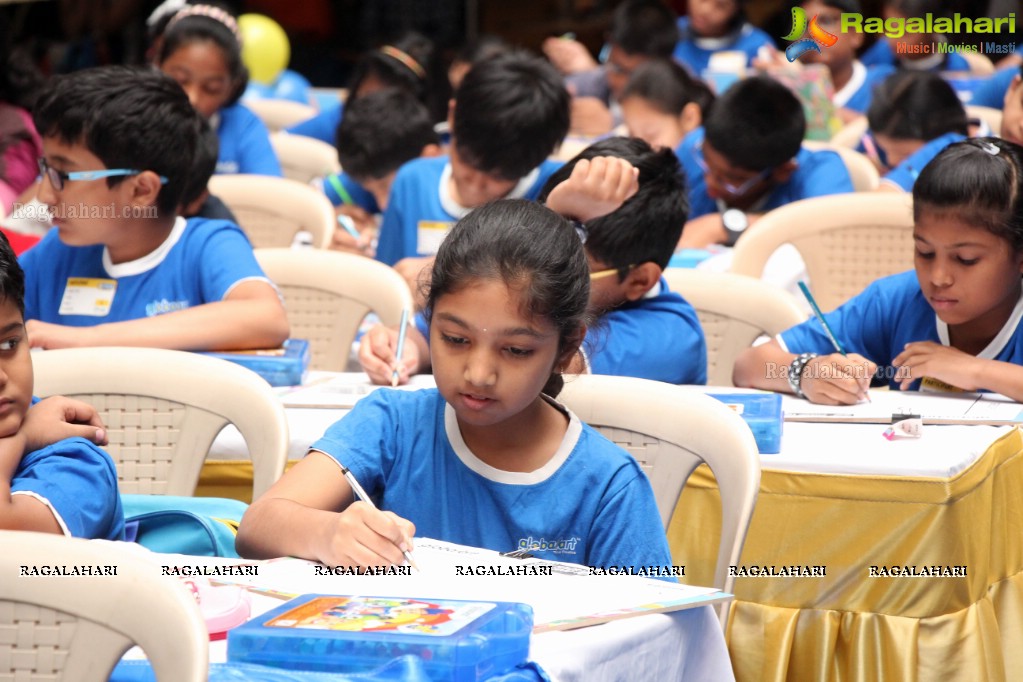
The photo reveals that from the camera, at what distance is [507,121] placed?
3096 mm

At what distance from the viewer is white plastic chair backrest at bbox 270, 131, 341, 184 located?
4910mm

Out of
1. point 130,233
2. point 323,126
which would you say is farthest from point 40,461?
point 323,126

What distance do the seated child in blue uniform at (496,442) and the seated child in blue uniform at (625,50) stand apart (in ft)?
15.2

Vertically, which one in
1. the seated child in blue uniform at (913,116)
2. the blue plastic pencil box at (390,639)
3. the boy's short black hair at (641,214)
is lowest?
the blue plastic pencil box at (390,639)

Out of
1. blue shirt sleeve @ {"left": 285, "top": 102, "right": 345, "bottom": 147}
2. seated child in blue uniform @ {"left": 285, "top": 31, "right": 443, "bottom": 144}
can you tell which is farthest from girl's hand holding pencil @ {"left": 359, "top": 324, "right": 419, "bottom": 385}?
blue shirt sleeve @ {"left": 285, "top": 102, "right": 345, "bottom": 147}

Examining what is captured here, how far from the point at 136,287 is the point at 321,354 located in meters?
0.58

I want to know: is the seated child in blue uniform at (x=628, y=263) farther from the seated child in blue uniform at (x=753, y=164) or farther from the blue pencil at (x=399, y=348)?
the seated child in blue uniform at (x=753, y=164)

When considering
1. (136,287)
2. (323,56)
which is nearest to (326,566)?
(136,287)

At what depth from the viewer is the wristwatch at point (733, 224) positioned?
3.79 m

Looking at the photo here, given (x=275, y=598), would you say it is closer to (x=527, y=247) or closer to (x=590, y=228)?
(x=527, y=247)

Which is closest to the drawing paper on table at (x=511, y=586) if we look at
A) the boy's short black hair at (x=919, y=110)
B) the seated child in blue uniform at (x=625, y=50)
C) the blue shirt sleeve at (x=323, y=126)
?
the boy's short black hair at (x=919, y=110)

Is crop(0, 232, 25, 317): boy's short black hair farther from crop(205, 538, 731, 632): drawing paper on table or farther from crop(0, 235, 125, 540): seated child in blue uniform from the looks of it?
crop(205, 538, 731, 632): drawing paper on table

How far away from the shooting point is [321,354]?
119 inches

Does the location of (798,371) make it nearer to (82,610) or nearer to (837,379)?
(837,379)
